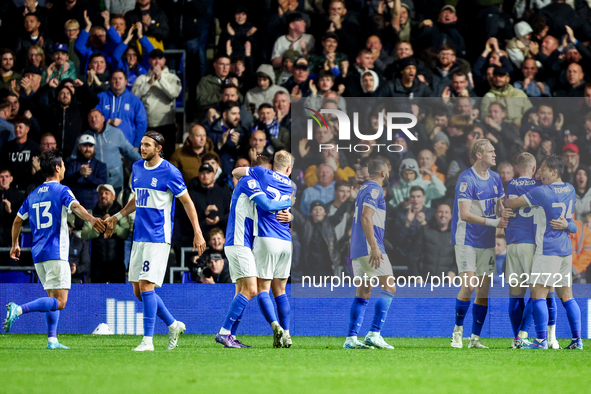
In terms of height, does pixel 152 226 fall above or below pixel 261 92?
below

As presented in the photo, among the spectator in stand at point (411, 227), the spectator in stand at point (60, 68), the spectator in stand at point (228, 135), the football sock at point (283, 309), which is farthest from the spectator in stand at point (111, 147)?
the football sock at point (283, 309)

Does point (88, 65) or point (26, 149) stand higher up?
point (88, 65)

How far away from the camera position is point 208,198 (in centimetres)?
1173

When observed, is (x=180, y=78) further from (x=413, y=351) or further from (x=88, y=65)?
(x=413, y=351)

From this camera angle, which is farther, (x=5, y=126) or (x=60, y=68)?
(x=60, y=68)

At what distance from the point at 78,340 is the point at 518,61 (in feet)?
28.0

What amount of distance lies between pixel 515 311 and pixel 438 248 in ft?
7.58

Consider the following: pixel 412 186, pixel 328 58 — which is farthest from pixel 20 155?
pixel 412 186

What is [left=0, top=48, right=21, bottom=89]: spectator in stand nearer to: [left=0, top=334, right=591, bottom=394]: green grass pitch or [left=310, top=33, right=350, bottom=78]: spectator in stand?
[left=310, top=33, right=350, bottom=78]: spectator in stand

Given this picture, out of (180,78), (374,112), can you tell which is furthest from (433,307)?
(180,78)

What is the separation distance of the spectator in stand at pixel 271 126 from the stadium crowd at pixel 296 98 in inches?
0.9

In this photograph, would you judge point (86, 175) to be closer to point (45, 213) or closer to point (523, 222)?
point (45, 213)

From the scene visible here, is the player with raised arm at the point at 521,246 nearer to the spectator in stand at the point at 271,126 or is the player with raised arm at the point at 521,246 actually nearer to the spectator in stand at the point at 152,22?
the spectator in stand at the point at 271,126

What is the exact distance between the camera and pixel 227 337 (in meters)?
7.68
